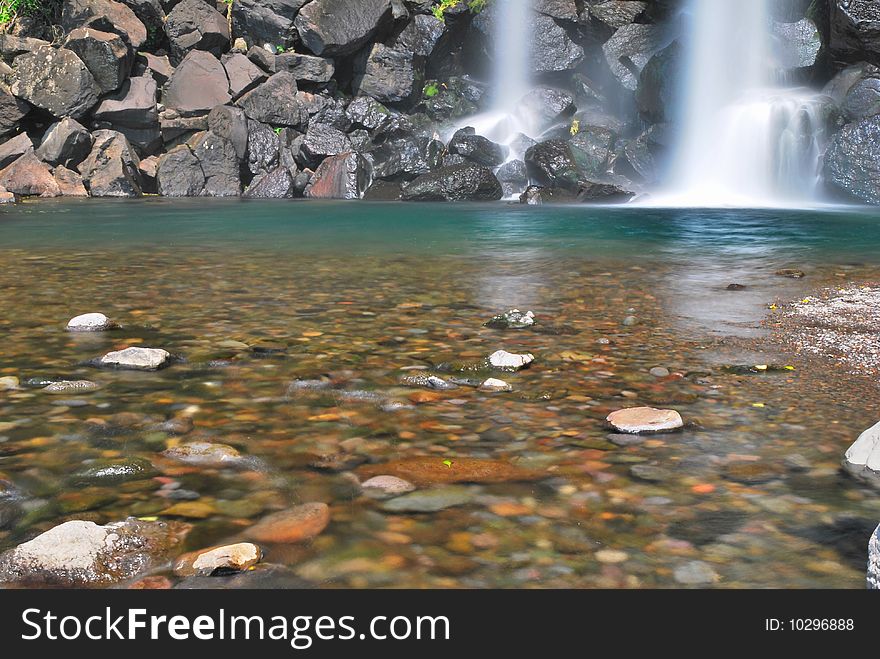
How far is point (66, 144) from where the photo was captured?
28484 mm

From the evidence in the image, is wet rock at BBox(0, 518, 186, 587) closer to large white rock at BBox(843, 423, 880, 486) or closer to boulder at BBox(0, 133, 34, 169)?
large white rock at BBox(843, 423, 880, 486)

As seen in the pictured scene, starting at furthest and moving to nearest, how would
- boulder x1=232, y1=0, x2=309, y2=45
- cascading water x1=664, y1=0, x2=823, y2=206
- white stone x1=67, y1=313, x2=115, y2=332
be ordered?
boulder x1=232, y1=0, x2=309, y2=45 → cascading water x1=664, y1=0, x2=823, y2=206 → white stone x1=67, y1=313, x2=115, y2=332

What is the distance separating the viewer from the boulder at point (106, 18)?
31156mm

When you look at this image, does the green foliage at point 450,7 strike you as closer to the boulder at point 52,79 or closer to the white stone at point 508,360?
the boulder at point 52,79

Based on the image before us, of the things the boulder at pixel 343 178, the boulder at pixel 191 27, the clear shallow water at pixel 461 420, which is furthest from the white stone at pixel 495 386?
the boulder at pixel 191 27

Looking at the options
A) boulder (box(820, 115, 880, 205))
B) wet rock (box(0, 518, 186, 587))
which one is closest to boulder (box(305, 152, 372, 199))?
boulder (box(820, 115, 880, 205))

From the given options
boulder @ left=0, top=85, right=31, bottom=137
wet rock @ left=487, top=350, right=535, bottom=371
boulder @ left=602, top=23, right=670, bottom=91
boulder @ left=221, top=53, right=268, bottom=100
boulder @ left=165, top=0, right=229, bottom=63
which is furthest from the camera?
boulder @ left=165, top=0, right=229, bottom=63

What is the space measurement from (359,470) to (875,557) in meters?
1.90

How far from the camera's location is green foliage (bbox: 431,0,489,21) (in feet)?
113

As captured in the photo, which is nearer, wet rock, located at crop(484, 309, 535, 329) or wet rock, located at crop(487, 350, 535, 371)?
wet rock, located at crop(487, 350, 535, 371)

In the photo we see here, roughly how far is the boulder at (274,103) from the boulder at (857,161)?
18.8m


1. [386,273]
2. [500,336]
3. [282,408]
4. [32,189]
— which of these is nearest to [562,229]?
[386,273]

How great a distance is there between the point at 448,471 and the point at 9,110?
3062cm

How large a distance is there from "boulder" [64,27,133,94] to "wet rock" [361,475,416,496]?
30.3m
